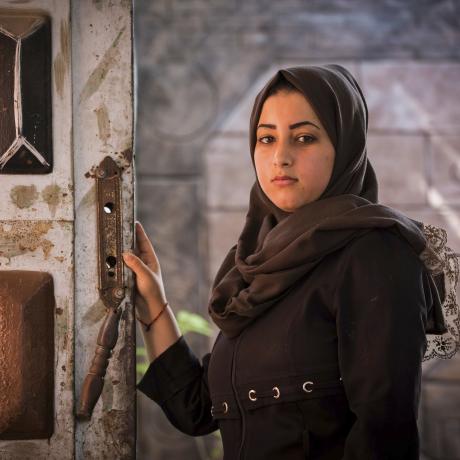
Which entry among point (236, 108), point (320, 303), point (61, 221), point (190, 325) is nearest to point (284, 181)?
point (320, 303)

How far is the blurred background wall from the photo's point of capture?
3533 mm

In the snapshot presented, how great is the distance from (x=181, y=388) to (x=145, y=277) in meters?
0.30

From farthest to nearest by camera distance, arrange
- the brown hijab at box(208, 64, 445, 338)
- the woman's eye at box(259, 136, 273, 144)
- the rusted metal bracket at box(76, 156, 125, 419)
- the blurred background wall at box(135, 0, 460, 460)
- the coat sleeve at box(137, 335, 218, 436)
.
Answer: the blurred background wall at box(135, 0, 460, 460) → the coat sleeve at box(137, 335, 218, 436) → the rusted metal bracket at box(76, 156, 125, 419) → the woman's eye at box(259, 136, 273, 144) → the brown hijab at box(208, 64, 445, 338)

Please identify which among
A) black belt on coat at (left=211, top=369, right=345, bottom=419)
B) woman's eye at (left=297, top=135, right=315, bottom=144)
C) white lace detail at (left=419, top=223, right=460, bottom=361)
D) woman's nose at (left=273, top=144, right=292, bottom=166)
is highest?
woman's eye at (left=297, top=135, right=315, bottom=144)

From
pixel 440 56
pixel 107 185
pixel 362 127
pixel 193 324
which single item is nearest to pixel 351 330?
pixel 362 127

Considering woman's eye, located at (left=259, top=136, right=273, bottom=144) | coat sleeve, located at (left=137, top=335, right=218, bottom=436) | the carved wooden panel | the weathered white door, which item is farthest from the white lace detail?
the carved wooden panel

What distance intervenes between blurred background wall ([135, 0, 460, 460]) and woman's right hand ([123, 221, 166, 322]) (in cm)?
177

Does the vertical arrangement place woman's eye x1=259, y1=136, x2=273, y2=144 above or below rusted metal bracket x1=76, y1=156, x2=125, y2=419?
above

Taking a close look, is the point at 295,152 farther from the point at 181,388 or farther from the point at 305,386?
the point at 181,388

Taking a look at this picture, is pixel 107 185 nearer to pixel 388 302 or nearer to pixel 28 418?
pixel 28 418

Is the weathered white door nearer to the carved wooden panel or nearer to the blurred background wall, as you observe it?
the carved wooden panel

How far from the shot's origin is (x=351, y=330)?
4.55ft

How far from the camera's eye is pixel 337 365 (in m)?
1.43

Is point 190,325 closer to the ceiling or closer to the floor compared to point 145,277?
closer to the floor
